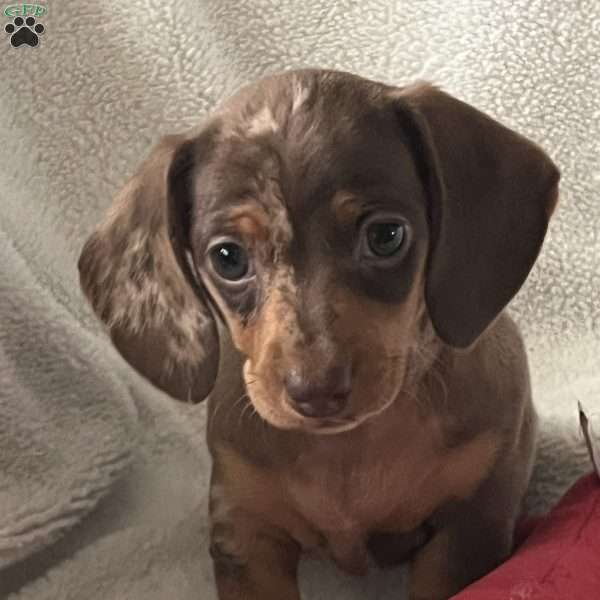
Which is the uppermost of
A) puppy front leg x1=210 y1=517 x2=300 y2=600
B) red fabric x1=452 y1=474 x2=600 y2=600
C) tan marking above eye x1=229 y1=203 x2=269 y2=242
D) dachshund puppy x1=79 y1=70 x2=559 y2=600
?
tan marking above eye x1=229 y1=203 x2=269 y2=242

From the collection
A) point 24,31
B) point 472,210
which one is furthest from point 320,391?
point 24,31

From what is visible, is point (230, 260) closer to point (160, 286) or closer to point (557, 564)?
point (160, 286)

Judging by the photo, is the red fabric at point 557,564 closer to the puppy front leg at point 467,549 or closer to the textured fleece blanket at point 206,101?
the puppy front leg at point 467,549

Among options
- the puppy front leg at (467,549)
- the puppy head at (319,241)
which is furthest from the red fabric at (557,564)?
the puppy head at (319,241)

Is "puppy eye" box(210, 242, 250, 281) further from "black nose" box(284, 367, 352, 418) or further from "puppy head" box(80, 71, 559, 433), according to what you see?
"black nose" box(284, 367, 352, 418)

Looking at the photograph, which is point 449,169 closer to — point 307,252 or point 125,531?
point 307,252

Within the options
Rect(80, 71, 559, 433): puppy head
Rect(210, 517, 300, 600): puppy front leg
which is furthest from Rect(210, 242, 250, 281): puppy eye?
Rect(210, 517, 300, 600): puppy front leg

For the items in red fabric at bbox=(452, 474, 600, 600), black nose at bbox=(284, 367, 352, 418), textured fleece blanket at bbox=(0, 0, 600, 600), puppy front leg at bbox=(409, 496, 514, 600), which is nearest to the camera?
black nose at bbox=(284, 367, 352, 418)

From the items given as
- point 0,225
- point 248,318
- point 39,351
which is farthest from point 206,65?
point 248,318
